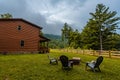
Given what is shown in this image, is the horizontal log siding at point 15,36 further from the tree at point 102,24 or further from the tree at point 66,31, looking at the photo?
the tree at point 66,31

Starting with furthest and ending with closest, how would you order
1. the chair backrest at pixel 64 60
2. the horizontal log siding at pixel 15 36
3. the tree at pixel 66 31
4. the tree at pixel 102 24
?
the tree at pixel 66 31 < the tree at pixel 102 24 < the horizontal log siding at pixel 15 36 < the chair backrest at pixel 64 60

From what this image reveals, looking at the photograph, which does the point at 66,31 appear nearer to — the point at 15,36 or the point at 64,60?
the point at 15,36

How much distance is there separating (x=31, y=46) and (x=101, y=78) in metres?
21.5

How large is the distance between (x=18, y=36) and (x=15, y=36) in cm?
53

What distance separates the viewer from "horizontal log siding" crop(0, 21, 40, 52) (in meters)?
26.7

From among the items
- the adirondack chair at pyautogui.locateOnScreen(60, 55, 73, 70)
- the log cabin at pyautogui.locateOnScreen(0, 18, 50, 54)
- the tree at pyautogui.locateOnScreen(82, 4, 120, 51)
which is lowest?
the adirondack chair at pyautogui.locateOnScreen(60, 55, 73, 70)

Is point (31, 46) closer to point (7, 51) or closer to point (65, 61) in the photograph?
point (7, 51)

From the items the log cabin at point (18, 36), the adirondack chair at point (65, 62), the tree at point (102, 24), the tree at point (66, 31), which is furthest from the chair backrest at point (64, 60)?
the tree at point (66, 31)

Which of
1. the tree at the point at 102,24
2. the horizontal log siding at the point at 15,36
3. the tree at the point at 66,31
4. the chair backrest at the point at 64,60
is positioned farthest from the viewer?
the tree at the point at 66,31

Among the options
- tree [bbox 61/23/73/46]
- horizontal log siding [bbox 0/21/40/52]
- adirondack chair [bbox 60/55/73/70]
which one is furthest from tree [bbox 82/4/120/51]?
tree [bbox 61/23/73/46]

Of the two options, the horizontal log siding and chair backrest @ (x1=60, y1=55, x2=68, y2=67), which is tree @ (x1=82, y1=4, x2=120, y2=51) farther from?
chair backrest @ (x1=60, y1=55, x2=68, y2=67)

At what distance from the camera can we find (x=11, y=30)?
27.2 metres

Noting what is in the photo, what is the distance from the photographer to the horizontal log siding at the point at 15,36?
87.7ft

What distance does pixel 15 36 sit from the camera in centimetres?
2758
